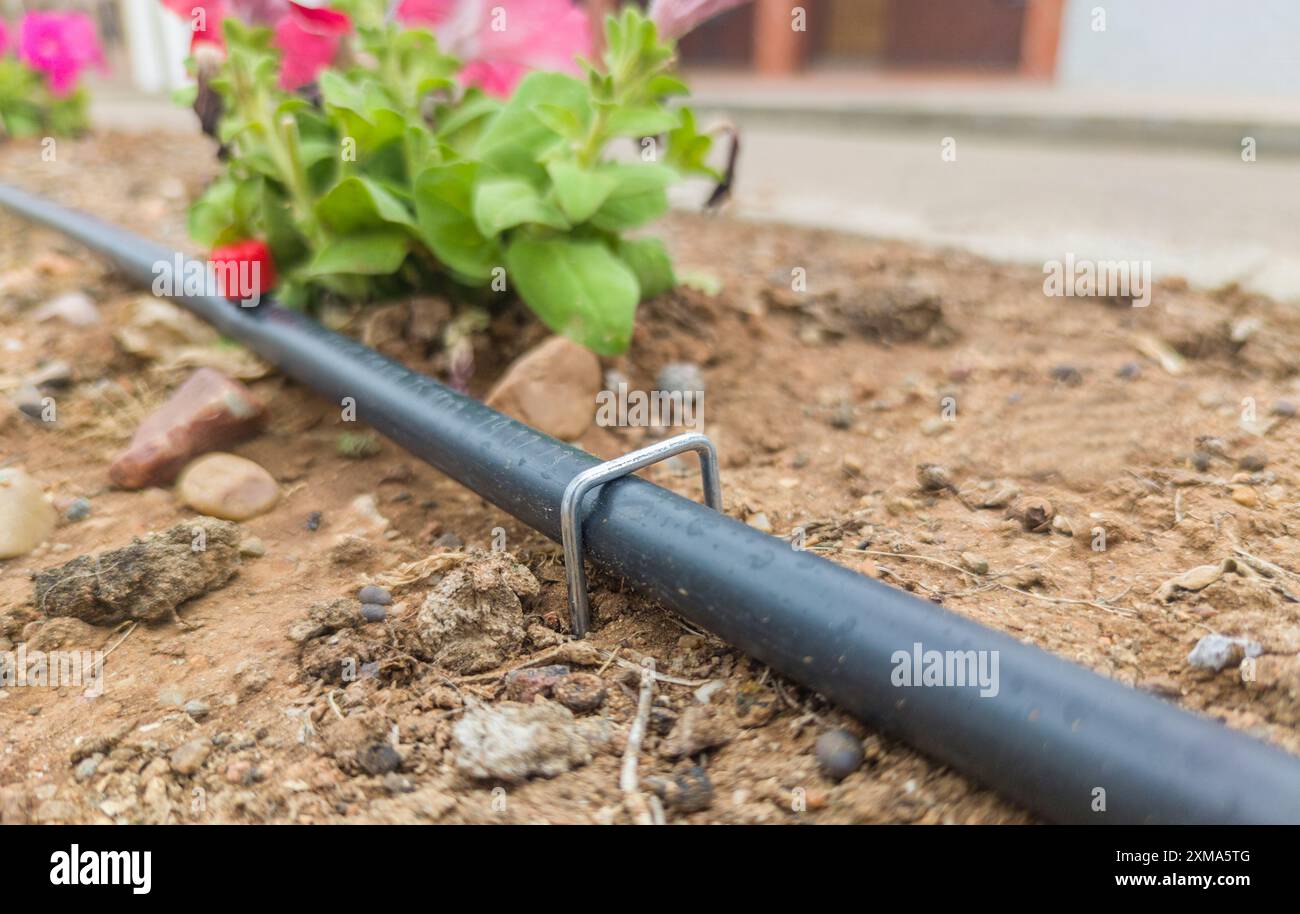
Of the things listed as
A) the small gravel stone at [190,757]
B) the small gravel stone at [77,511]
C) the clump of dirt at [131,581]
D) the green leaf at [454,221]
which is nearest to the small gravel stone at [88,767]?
the small gravel stone at [190,757]

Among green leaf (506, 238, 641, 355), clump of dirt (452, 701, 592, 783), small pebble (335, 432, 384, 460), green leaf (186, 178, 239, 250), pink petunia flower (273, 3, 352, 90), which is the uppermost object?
pink petunia flower (273, 3, 352, 90)

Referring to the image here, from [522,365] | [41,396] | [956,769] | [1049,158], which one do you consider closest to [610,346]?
[522,365]

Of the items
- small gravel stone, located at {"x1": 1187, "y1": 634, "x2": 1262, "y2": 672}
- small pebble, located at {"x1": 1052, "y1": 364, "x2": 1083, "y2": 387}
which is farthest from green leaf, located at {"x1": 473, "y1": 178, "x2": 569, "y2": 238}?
small gravel stone, located at {"x1": 1187, "y1": 634, "x2": 1262, "y2": 672}

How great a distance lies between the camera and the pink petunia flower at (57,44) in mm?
4191

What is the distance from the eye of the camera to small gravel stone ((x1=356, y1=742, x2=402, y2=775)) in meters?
1.03

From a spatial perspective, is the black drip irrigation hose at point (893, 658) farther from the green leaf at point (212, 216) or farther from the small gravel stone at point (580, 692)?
the green leaf at point (212, 216)

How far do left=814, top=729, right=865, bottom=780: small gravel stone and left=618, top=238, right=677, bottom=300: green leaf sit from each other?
105cm

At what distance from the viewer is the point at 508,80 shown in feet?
6.97

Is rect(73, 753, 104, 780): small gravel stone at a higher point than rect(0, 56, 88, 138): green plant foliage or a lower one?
lower

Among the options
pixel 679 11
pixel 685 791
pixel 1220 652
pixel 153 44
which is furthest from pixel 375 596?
pixel 153 44

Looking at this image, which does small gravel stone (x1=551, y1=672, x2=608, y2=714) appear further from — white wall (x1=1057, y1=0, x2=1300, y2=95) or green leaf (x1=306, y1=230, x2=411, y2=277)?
white wall (x1=1057, y1=0, x2=1300, y2=95)

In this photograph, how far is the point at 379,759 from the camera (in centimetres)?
104

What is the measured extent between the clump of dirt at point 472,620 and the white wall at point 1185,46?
695 cm

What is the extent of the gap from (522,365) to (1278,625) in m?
1.12
